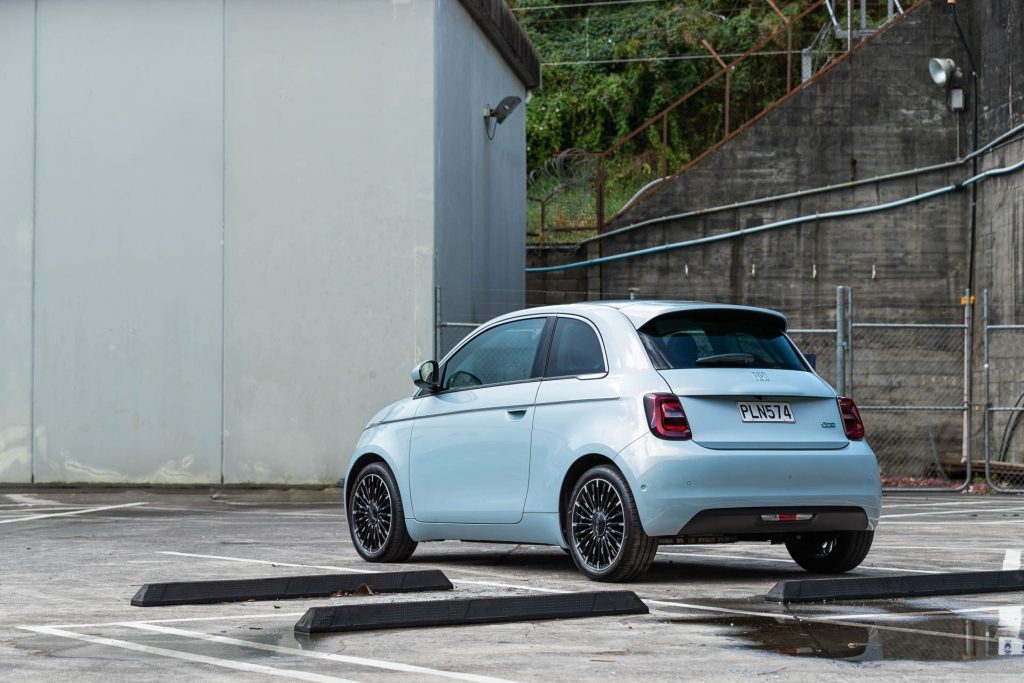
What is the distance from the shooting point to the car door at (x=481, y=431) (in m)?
9.22

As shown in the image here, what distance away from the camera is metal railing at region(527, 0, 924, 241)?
26.6 meters

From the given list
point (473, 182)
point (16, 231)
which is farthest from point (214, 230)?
point (473, 182)

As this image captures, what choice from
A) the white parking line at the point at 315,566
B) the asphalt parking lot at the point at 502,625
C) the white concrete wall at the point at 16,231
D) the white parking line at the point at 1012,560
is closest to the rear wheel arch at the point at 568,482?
the asphalt parking lot at the point at 502,625

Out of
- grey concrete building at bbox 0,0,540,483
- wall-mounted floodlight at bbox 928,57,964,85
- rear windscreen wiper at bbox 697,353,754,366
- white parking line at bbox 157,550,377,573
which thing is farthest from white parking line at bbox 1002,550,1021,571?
wall-mounted floodlight at bbox 928,57,964,85

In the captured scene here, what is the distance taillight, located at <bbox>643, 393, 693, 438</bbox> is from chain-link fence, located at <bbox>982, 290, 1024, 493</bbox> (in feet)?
43.0

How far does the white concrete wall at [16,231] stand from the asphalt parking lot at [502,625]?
7129mm

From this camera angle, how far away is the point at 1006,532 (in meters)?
12.4

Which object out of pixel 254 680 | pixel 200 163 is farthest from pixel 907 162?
pixel 254 680

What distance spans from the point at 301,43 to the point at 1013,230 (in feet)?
34.5

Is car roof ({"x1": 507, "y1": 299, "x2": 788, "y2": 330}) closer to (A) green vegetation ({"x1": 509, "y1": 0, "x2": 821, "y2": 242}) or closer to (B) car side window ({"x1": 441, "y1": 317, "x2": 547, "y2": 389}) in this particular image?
(B) car side window ({"x1": 441, "y1": 317, "x2": 547, "y2": 389})

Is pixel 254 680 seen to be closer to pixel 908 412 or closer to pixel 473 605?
pixel 473 605

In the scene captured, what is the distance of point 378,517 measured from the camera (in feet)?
33.5

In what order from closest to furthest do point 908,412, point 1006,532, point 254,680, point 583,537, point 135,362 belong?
point 254,680
point 583,537
point 1006,532
point 135,362
point 908,412

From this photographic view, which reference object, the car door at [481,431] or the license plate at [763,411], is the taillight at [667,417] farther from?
the car door at [481,431]
